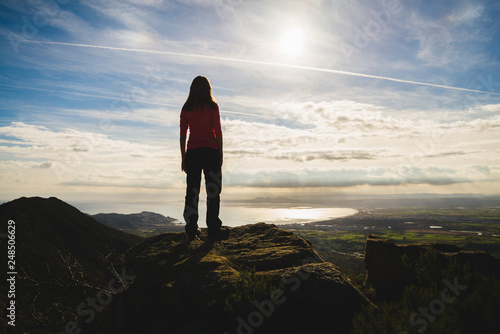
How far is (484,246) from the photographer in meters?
54.2

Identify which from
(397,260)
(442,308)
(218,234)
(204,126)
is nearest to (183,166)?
(204,126)

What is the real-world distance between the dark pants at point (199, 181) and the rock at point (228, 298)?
1.35 m

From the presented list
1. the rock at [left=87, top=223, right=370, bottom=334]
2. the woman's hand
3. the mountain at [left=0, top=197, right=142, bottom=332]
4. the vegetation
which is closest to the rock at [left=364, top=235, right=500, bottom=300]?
the vegetation

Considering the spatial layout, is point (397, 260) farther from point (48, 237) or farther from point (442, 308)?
point (48, 237)

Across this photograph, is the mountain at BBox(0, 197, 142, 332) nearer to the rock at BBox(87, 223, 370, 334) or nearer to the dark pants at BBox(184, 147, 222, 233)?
the dark pants at BBox(184, 147, 222, 233)

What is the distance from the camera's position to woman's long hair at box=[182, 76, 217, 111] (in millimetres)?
6941

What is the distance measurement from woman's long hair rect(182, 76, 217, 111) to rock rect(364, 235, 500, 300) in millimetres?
5392

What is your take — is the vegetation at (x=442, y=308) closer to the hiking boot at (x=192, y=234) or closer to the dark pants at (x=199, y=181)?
the dark pants at (x=199, y=181)

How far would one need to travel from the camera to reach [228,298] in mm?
4469

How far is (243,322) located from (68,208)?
59.6 metres

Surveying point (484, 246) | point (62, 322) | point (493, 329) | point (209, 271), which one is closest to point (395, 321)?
point (493, 329)

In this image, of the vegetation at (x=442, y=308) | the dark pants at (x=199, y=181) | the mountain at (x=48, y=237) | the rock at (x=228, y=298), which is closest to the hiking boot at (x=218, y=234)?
the dark pants at (x=199, y=181)

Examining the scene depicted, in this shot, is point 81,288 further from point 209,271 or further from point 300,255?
point 300,255

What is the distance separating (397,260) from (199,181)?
199 inches
